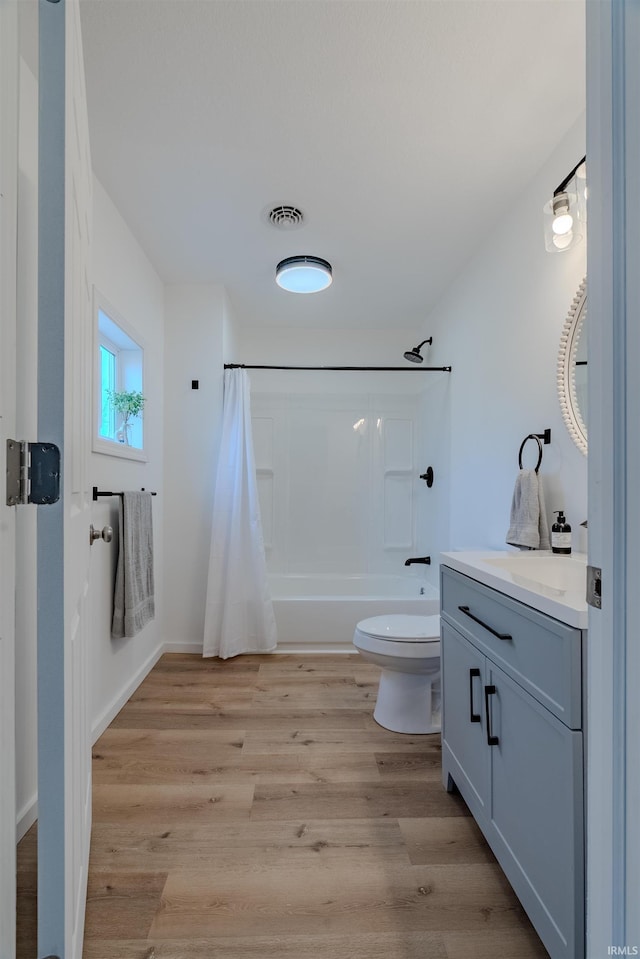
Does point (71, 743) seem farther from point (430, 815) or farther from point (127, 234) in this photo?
point (127, 234)

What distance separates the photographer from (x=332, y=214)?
225 cm

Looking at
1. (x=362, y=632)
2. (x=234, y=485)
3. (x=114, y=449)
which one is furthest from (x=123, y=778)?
(x=234, y=485)

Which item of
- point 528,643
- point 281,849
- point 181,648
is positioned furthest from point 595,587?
point 181,648

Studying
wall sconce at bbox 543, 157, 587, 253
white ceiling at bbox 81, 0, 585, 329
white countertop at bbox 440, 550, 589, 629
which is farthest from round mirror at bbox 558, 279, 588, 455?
white ceiling at bbox 81, 0, 585, 329

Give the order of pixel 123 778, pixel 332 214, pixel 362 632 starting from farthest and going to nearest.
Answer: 1. pixel 332 214
2. pixel 362 632
3. pixel 123 778

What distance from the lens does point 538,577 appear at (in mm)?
1465

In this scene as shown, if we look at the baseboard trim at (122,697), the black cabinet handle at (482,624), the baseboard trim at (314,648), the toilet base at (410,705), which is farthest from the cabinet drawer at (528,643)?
the baseboard trim at (314,648)

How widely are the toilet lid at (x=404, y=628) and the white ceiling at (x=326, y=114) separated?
1.93 metres

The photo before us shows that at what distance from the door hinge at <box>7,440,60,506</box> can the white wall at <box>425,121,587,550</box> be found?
1615mm

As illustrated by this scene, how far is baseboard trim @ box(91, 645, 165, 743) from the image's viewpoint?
1.99 meters

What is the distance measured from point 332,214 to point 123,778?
2531 mm

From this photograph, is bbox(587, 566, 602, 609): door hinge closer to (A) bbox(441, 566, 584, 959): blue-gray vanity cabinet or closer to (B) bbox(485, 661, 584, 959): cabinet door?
(A) bbox(441, 566, 584, 959): blue-gray vanity cabinet

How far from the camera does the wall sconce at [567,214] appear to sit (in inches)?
62.0

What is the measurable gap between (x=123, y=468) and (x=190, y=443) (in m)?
0.75
